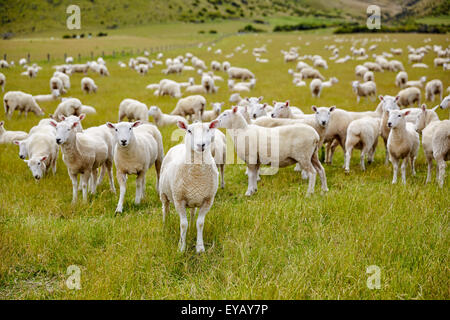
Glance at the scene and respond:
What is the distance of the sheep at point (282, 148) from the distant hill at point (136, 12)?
86.5 meters

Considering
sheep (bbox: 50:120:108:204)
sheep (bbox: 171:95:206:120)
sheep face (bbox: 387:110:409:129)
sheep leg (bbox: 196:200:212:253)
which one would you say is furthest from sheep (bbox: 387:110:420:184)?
sheep (bbox: 171:95:206:120)

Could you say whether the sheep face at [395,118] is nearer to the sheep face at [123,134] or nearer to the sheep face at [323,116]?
the sheep face at [323,116]

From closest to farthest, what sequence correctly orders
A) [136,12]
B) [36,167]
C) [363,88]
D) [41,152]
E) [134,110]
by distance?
[36,167] < [41,152] < [134,110] < [363,88] < [136,12]

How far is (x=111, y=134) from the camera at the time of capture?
8484 millimetres

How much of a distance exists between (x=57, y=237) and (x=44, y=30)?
348ft

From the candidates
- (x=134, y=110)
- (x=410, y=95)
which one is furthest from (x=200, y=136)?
(x=410, y=95)

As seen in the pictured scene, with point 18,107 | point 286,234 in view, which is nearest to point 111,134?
point 286,234

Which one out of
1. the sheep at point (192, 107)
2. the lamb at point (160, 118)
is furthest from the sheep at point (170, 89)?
the lamb at point (160, 118)

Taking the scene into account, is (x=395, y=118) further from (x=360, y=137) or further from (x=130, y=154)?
(x=130, y=154)

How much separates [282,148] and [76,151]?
4.33 metres

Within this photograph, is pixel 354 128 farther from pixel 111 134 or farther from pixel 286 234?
pixel 111 134

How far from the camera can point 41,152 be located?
8453 mm

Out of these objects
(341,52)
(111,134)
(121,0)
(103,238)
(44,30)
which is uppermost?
(121,0)

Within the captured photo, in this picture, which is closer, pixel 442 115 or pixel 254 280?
pixel 254 280
